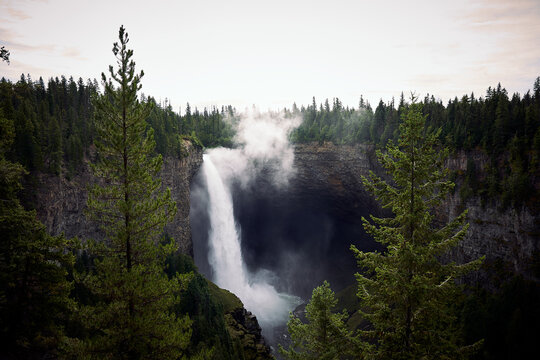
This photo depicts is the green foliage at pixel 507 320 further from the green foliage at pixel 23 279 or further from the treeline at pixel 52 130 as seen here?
the treeline at pixel 52 130

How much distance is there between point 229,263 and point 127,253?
1835 inches

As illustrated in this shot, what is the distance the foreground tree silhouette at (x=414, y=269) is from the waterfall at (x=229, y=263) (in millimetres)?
44266

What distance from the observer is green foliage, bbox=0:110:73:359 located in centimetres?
1039

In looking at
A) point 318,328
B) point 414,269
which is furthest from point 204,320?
point 414,269

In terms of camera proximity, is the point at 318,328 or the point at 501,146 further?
the point at 501,146

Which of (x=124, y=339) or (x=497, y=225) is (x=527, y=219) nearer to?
(x=497, y=225)

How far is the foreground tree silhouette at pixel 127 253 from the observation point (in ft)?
31.9

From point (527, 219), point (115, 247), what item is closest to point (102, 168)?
point (115, 247)

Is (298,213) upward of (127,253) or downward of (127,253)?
downward

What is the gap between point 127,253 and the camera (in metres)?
10.5

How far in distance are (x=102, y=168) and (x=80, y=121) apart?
115ft

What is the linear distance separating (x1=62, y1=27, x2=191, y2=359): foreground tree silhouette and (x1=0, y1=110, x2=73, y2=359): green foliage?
5.76ft

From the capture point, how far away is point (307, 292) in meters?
59.6

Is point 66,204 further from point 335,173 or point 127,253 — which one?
point 335,173
